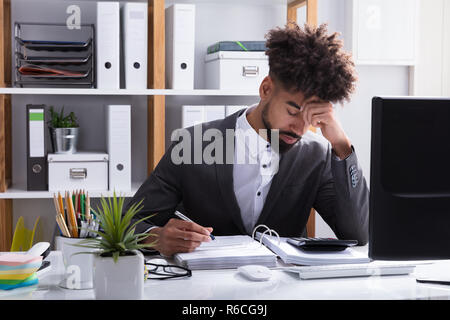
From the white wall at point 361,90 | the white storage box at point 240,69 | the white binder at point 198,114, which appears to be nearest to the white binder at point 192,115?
the white binder at point 198,114

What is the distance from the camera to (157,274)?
128 cm

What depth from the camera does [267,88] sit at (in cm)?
183

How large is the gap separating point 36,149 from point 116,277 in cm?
143

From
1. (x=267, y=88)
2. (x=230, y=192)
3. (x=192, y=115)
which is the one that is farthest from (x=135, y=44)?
(x=230, y=192)

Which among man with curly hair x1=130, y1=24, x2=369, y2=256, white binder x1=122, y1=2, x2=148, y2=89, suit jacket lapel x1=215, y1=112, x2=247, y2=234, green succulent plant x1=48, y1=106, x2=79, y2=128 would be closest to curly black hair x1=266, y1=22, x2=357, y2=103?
man with curly hair x1=130, y1=24, x2=369, y2=256

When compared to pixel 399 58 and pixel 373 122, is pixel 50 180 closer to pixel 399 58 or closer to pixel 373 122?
pixel 373 122

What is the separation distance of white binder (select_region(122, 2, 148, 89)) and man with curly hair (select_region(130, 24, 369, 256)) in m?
0.51

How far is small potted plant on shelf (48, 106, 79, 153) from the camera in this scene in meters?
2.39

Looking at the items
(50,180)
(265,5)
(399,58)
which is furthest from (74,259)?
(399,58)

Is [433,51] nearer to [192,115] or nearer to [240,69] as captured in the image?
[240,69]

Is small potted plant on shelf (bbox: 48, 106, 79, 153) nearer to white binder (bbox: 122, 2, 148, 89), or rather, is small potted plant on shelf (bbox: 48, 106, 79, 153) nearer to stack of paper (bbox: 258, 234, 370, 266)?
white binder (bbox: 122, 2, 148, 89)

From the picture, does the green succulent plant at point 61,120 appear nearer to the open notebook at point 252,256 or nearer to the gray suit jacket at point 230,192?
the gray suit jacket at point 230,192

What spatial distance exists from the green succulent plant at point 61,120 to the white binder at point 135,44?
0.96 ft

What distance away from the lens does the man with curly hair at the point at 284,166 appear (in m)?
1.68
